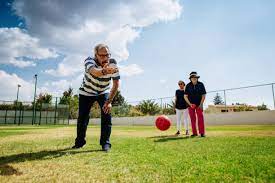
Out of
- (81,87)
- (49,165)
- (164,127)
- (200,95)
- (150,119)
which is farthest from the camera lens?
(150,119)

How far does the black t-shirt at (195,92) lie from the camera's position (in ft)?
29.0

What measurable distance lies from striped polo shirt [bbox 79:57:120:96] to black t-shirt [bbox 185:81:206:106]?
432 cm

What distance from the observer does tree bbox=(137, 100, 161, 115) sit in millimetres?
33944

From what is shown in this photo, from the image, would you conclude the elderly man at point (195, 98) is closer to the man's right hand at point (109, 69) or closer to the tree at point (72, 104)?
the man's right hand at point (109, 69)

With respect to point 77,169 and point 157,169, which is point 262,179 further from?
point 77,169

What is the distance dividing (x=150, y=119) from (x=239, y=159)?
29.2 m

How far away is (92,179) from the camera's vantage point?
8.95 feet

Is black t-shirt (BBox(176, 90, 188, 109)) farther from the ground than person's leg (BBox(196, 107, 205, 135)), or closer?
farther from the ground

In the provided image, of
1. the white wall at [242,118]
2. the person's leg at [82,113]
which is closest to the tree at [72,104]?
the white wall at [242,118]

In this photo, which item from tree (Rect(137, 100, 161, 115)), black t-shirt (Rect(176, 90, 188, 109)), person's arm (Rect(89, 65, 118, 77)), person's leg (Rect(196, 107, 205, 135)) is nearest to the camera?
person's arm (Rect(89, 65, 118, 77))

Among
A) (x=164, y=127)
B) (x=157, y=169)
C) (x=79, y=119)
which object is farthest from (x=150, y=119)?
(x=157, y=169)

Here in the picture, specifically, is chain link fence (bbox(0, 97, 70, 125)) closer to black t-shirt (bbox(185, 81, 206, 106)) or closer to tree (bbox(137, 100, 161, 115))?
tree (bbox(137, 100, 161, 115))

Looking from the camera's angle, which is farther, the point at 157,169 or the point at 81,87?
the point at 81,87

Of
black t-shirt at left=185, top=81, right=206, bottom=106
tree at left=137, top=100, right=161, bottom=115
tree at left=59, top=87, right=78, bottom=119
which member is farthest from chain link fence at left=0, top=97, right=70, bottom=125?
black t-shirt at left=185, top=81, right=206, bottom=106
